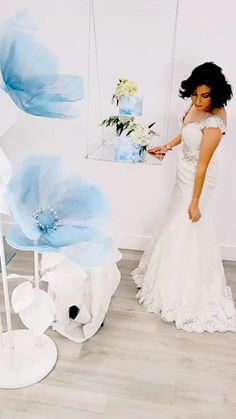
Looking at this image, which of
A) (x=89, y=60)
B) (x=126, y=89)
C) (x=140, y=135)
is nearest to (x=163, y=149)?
(x=140, y=135)

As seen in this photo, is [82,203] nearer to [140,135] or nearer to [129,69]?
[140,135]

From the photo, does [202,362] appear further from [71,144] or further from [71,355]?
[71,144]

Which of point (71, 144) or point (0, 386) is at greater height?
point (71, 144)

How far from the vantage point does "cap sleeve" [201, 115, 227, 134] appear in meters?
2.62

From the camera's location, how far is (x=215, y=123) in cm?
262

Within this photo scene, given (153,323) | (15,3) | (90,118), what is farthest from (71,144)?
(153,323)

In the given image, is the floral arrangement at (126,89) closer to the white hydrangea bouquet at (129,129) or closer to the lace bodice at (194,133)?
the white hydrangea bouquet at (129,129)

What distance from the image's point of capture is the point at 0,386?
8.08ft

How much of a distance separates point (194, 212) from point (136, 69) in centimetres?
102

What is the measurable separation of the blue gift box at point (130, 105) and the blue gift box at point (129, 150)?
0.15 m

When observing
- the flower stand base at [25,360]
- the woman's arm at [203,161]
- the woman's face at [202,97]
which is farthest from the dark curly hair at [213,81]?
the flower stand base at [25,360]

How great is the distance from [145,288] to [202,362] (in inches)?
24.3

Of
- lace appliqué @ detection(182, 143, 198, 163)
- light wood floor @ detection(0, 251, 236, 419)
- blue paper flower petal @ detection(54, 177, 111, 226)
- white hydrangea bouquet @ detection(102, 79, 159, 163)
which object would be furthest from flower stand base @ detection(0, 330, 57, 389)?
lace appliqué @ detection(182, 143, 198, 163)

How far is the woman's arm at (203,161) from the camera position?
8.64 ft
